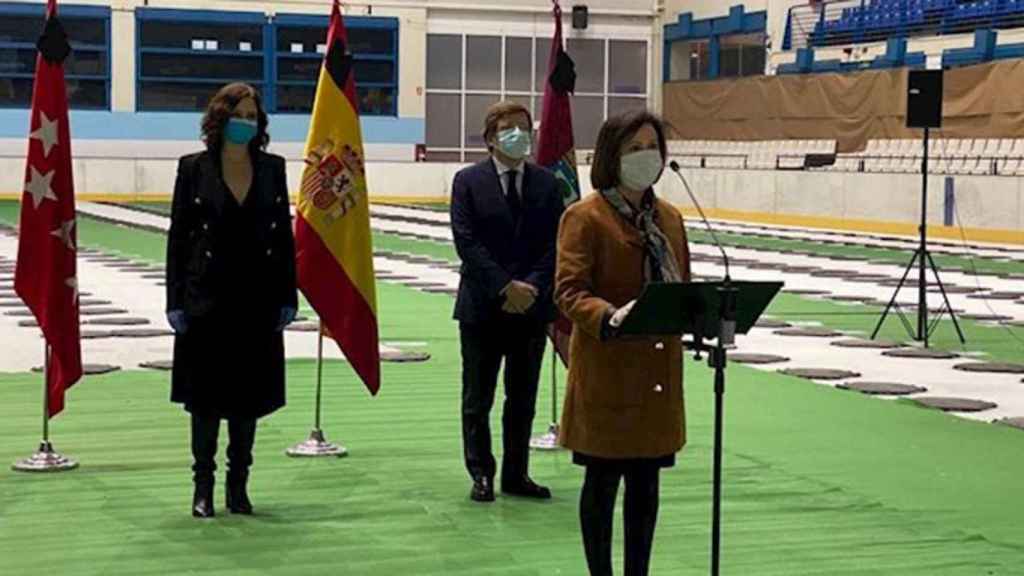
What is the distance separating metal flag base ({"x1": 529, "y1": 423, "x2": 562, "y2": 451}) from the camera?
9070 millimetres

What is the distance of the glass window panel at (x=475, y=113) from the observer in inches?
1843

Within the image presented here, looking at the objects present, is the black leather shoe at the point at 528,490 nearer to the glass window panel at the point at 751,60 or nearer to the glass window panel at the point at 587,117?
the glass window panel at the point at 587,117

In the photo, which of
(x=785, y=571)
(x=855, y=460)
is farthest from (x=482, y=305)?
(x=855, y=460)

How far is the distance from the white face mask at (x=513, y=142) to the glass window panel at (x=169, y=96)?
3769 cm

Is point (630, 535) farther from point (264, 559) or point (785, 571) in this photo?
point (264, 559)

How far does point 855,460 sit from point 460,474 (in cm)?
216

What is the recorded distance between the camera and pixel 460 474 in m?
8.37

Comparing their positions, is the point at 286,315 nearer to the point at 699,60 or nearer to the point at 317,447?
the point at 317,447

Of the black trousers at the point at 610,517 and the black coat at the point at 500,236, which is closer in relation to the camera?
the black trousers at the point at 610,517

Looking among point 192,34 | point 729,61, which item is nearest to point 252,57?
point 192,34

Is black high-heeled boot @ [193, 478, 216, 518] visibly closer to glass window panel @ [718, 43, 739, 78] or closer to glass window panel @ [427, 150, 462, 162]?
glass window panel @ [427, 150, 462, 162]

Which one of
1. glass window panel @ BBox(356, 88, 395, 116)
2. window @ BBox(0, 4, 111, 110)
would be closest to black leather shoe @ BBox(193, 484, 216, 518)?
window @ BBox(0, 4, 111, 110)

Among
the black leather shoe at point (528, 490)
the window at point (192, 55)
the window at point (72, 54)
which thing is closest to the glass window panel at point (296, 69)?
the window at point (192, 55)

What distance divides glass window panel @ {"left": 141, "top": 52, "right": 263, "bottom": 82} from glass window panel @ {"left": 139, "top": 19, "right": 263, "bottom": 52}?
0.30 metres
